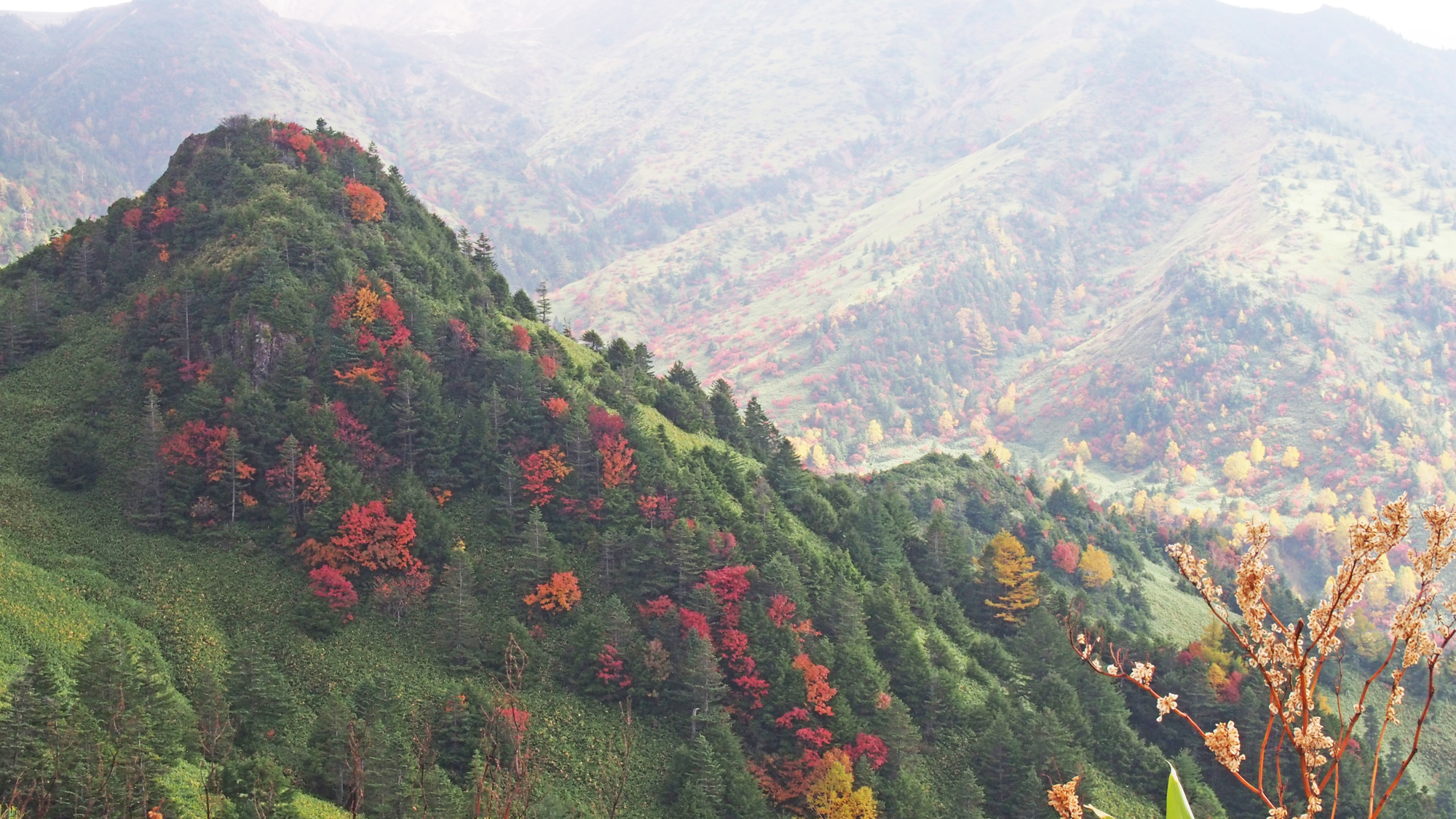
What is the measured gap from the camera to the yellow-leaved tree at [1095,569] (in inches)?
5394

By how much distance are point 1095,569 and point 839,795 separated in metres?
84.1

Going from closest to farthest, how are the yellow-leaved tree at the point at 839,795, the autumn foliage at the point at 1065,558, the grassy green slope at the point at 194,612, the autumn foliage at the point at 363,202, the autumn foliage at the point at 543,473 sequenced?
the grassy green slope at the point at 194,612 → the yellow-leaved tree at the point at 839,795 → the autumn foliage at the point at 543,473 → the autumn foliage at the point at 363,202 → the autumn foliage at the point at 1065,558

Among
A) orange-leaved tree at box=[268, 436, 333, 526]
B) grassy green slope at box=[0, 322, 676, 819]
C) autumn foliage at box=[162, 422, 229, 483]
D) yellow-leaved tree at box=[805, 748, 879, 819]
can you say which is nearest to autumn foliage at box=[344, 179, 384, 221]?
autumn foliage at box=[162, 422, 229, 483]

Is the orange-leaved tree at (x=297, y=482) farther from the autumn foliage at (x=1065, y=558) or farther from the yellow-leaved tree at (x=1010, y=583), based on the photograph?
the autumn foliage at (x=1065, y=558)

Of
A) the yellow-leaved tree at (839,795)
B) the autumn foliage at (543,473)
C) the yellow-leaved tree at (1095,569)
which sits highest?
the autumn foliage at (543,473)

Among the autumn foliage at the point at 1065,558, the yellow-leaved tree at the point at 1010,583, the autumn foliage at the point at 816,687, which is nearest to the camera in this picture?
the autumn foliage at the point at 816,687

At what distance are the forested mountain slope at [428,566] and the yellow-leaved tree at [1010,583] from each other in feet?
1.28

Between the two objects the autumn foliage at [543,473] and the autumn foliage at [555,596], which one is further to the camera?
the autumn foliage at [543,473]

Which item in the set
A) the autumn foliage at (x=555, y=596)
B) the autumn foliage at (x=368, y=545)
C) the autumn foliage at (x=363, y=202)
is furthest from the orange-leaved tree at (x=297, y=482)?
the autumn foliage at (x=363, y=202)

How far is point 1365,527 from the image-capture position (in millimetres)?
8602

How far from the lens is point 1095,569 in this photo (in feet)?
453

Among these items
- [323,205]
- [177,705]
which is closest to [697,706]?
[177,705]

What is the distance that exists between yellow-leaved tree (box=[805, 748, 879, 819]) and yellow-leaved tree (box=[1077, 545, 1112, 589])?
7983cm

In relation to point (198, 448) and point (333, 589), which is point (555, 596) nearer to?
point (333, 589)
